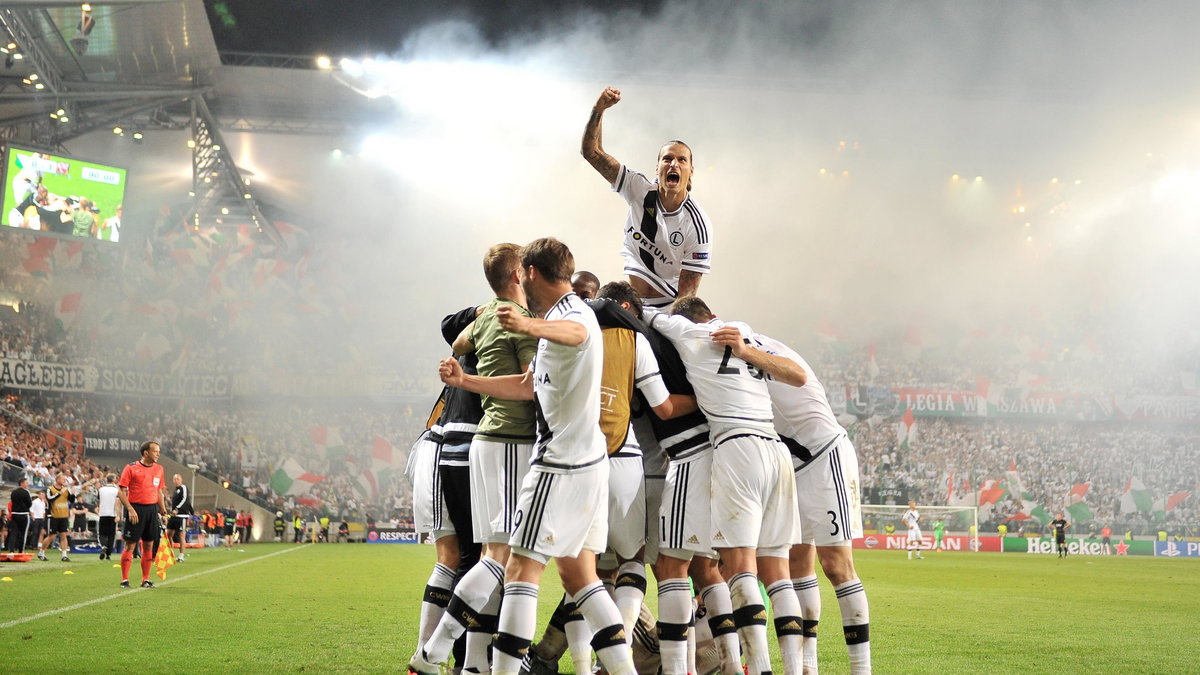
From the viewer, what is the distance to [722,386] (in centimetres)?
567

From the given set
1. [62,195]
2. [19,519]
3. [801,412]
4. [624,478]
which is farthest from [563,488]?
[62,195]

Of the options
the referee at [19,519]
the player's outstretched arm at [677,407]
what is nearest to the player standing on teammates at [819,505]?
the player's outstretched arm at [677,407]

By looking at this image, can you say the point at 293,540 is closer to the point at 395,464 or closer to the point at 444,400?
the point at 395,464

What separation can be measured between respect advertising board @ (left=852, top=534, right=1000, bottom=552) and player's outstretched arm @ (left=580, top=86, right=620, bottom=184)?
101ft

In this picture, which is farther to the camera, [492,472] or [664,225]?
[664,225]

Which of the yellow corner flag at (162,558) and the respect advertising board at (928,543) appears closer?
the yellow corner flag at (162,558)

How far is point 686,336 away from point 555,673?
2.44 metres

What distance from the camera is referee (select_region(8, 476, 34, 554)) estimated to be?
20766 millimetres

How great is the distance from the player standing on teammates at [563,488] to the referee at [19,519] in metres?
20.1

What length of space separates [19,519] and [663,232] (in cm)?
1989

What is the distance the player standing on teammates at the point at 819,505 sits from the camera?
19.5ft

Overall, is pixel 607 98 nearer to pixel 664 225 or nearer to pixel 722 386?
pixel 664 225

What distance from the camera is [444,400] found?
6711 millimetres

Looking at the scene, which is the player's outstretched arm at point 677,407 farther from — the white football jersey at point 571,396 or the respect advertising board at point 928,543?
the respect advertising board at point 928,543
